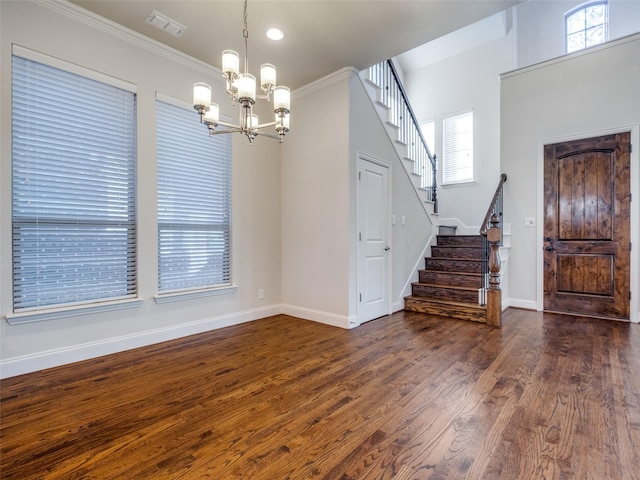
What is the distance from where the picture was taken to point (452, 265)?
4930mm

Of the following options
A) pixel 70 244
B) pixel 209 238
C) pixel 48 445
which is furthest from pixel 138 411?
pixel 209 238

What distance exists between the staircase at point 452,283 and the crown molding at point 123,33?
3968 mm

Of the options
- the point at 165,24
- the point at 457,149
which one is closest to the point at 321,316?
the point at 165,24

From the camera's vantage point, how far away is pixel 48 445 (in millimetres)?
1651

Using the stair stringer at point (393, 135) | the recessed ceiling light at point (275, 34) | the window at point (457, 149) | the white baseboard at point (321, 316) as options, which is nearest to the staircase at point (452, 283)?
the stair stringer at point (393, 135)

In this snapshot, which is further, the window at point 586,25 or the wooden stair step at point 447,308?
the window at point 586,25

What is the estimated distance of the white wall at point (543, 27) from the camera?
5.17 meters

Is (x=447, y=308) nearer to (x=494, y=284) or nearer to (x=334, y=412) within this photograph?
(x=494, y=284)

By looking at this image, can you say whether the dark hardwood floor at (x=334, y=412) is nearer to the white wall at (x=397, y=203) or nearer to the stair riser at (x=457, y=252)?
the white wall at (x=397, y=203)

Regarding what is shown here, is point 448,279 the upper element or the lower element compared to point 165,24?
lower

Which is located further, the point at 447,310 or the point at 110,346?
the point at 447,310

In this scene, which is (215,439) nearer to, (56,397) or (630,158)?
(56,397)

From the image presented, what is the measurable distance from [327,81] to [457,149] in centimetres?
363

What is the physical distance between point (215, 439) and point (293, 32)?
337 cm
